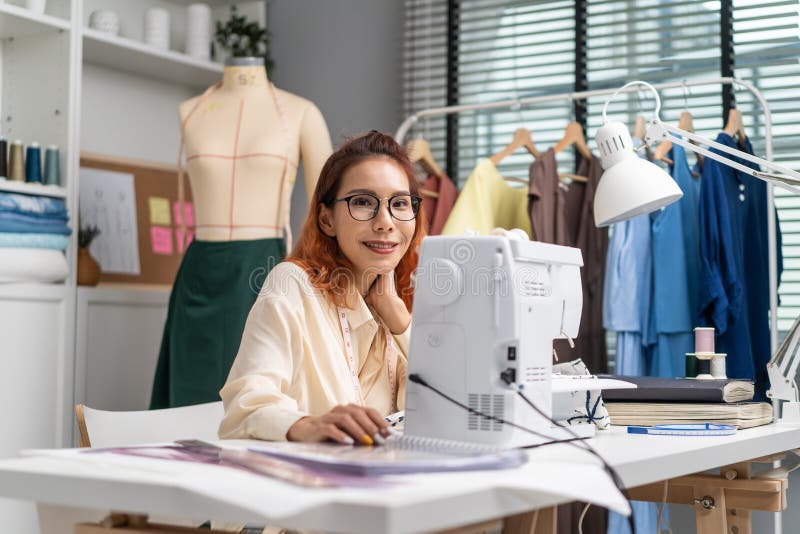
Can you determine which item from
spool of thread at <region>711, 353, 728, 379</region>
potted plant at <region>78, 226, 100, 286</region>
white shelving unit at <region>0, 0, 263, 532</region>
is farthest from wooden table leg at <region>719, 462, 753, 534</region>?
potted plant at <region>78, 226, 100, 286</region>

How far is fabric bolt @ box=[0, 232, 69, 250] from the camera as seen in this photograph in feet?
9.83

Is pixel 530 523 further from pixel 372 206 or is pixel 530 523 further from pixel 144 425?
pixel 144 425

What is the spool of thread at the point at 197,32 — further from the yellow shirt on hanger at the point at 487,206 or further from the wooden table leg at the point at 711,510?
the wooden table leg at the point at 711,510

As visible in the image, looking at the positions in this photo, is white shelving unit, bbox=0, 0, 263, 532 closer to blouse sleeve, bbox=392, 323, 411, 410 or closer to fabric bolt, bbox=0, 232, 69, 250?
fabric bolt, bbox=0, 232, 69, 250

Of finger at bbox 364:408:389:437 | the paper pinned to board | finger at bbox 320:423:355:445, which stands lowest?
finger at bbox 320:423:355:445

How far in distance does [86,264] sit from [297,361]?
1.78 m

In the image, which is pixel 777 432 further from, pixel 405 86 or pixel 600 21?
pixel 405 86

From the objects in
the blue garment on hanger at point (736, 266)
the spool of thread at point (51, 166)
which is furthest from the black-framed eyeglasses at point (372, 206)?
the spool of thread at point (51, 166)

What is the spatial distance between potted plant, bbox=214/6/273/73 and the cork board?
1.73 ft

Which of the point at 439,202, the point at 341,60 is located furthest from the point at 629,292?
the point at 341,60

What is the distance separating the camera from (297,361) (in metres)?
1.75

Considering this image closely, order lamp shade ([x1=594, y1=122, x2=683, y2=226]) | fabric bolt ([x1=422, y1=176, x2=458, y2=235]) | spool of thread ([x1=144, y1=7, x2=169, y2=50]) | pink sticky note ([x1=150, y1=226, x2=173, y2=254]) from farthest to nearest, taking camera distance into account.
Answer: pink sticky note ([x1=150, y1=226, x2=173, y2=254]), spool of thread ([x1=144, y1=7, x2=169, y2=50]), fabric bolt ([x1=422, y1=176, x2=458, y2=235]), lamp shade ([x1=594, y1=122, x2=683, y2=226])

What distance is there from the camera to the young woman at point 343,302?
1684 mm

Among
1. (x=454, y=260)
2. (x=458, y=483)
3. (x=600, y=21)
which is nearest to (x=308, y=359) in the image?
(x=454, y=260)
